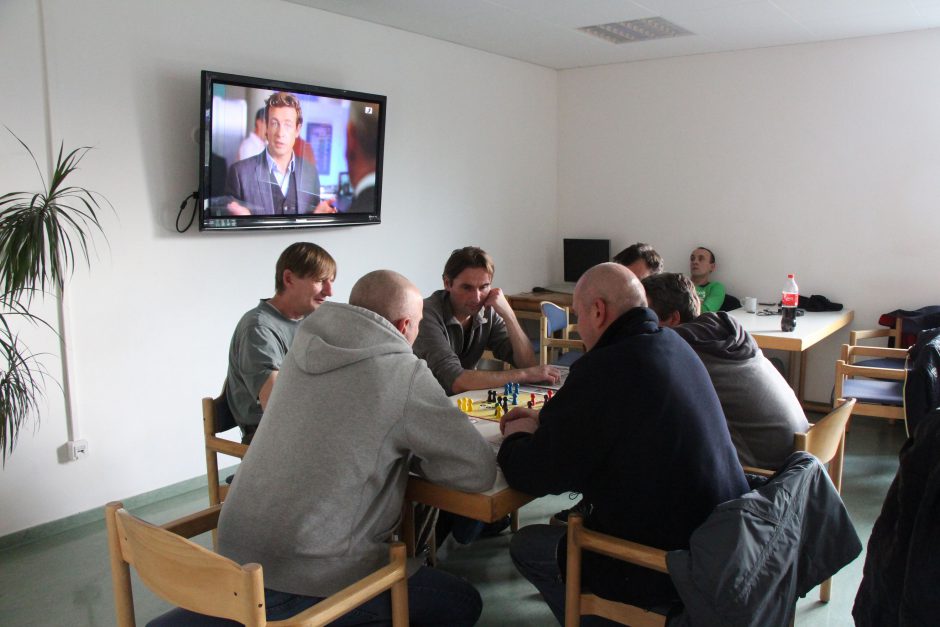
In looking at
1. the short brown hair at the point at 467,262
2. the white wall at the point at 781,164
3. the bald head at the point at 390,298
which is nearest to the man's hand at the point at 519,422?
the bald head at the point at 390,298

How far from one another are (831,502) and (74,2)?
10.8 ft

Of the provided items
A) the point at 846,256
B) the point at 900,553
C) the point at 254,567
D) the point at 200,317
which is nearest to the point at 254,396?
the point at 254,567

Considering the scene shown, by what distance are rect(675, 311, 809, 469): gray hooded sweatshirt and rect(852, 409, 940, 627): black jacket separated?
862mm

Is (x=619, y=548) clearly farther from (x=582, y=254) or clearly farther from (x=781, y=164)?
(x=582, y=254)

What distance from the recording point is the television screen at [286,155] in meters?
3.67

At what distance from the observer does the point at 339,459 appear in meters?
1.65

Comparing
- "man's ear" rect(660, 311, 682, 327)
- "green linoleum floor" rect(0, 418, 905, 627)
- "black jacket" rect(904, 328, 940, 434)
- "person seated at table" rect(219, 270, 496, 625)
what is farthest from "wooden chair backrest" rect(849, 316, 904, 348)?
"person seated at table" rect(219, 270, 496, 625)

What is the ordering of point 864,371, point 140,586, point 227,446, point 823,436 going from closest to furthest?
point 823,436 → point 227,446 → point 140,586 → point 864,371

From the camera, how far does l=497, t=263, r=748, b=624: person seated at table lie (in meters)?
1.72

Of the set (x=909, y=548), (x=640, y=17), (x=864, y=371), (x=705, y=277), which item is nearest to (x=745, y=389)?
(x=909, y=548)

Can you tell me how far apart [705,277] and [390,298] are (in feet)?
13.7

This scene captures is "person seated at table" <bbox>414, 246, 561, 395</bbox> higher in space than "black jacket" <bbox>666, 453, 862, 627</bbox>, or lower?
higher

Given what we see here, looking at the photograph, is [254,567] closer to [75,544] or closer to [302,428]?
[302,428]

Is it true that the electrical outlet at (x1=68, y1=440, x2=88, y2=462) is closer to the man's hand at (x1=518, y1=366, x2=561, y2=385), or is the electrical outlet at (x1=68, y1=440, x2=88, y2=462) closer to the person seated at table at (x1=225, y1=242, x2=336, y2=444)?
the person seated at table at (x1=225, y1=242, x2=336, y2=444)
